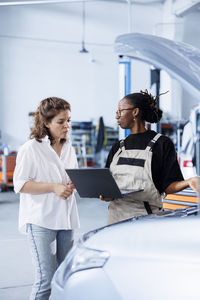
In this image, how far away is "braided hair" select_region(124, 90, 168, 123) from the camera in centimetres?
196

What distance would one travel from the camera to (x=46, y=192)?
1858 mm

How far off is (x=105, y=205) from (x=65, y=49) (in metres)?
6.26

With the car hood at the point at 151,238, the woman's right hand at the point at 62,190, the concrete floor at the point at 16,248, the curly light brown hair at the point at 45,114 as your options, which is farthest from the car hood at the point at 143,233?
the concrete floor at the point at 16,248

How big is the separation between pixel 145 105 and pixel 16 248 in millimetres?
2687

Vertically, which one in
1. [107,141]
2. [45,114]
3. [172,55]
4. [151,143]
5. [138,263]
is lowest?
[107,141]

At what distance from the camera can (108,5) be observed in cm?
1163

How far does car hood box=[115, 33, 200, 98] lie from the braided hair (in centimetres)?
35

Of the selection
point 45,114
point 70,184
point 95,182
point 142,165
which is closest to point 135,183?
point 142,165

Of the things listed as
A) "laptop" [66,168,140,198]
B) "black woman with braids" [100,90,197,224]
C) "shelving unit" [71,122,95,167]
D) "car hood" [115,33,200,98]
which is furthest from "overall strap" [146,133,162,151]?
"shelving unit" [71,122,95,167]

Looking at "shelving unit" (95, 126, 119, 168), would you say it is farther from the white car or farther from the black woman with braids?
the white car

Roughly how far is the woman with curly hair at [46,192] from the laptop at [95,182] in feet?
0.25

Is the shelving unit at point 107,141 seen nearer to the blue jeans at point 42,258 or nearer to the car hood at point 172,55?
the blue jeans at point 42,258

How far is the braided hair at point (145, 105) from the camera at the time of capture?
1.96 meters

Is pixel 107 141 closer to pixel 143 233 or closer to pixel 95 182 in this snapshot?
pixel 95 182
